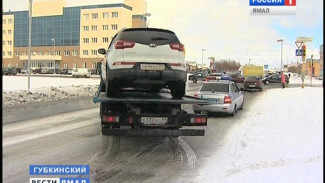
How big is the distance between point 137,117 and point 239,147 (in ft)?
7.87

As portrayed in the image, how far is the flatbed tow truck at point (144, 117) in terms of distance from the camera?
23.7ft

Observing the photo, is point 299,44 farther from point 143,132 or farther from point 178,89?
point 143,132

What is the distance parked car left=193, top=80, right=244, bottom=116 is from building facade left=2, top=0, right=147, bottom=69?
246 ft

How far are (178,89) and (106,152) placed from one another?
203 cm

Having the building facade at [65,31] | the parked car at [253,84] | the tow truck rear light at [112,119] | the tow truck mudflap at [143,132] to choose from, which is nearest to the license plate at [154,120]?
the tow truck mudflap at [143,132]

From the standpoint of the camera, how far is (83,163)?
262 inches

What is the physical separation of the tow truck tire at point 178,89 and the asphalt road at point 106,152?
3.70ft

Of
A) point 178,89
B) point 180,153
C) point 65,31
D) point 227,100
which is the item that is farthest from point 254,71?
point 65,31

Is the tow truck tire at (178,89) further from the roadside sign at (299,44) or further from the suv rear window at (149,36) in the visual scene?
the roadside sign at (299,44)

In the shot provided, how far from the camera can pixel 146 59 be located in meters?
7.25

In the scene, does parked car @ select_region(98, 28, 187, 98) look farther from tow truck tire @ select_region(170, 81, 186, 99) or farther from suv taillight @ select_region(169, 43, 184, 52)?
tow truck tire @ select_region(170, 81, 186, 99)

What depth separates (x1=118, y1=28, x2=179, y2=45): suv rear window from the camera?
7379 mm

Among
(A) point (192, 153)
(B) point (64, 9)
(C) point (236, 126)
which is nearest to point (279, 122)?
(C) point (236, 126)

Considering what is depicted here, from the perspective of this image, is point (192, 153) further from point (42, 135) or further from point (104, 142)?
point (42, 135)
